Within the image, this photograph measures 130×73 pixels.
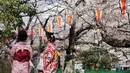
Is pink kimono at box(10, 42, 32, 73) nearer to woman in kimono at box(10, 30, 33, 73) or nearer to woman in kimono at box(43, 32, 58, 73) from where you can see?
woman in kimono at box(10, 30, 33, 73)

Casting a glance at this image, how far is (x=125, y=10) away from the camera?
1549 centimetres

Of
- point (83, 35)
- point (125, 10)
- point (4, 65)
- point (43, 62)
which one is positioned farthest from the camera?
point (83, 35)

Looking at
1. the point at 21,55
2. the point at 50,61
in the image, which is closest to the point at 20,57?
the point at 21,55

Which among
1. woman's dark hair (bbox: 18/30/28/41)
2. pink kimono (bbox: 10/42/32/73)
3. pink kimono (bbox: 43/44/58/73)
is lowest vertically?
pink kimono (bbox: 43/44/58/73)

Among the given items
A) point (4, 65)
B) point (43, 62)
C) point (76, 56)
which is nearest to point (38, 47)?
point (76, 56)

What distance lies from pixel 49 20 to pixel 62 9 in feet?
2.67

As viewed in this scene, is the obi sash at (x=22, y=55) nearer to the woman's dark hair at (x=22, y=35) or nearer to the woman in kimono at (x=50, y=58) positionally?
the woman's dark hair at (x=22, y=35)

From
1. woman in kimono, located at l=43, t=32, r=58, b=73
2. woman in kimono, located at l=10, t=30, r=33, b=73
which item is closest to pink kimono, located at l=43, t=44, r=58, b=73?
woman in kimono, located at l=43, t=32, r=58, b=73

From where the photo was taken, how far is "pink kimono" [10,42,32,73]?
5.43 meters

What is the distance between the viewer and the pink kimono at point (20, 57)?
17.8 feet

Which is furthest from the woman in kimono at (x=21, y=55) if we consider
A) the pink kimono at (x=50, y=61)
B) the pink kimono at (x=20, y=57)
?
the pink kimono at (x=50, y=61)

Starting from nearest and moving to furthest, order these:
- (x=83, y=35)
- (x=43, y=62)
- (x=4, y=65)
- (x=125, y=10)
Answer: (x=43, y=62) → (x=4, y=65) → (x=125, y=10) → (x=83, y=35)

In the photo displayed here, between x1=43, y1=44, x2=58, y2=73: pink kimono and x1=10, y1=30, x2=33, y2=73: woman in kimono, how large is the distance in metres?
1.23

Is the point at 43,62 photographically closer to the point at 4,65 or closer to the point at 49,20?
the point at 4,65
